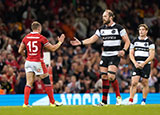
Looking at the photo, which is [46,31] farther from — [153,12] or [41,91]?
[153,12]

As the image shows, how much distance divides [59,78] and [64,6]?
5432 mm

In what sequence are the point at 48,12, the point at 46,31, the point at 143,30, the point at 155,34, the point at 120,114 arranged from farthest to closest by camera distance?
the point at 155,34 < the point at 48,12 < the point at 46,31 < the point at 143,30 < the point at 120,114

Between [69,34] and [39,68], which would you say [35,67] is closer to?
[39,68]

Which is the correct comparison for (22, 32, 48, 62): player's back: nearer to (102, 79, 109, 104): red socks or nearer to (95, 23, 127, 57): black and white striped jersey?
(95, 23, 127, 57): black and white striped jersey

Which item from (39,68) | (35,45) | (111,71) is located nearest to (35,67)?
(39,68)

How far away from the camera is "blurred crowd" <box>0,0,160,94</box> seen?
760 inches

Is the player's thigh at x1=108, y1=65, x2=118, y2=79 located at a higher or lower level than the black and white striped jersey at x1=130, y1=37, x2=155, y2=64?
lower

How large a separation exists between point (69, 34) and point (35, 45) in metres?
10.8

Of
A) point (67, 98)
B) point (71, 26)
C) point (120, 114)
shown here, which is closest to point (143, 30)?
point (120, 114)

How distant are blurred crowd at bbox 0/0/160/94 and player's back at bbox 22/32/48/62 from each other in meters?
5.37

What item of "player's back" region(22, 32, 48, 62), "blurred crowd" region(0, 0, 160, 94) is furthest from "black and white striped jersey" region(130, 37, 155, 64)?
"blurred crowd" region(0, 0, 160, 94)

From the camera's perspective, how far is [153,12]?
2708 cm

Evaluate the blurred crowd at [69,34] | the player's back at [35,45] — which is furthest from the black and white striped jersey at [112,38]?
the blurred crowd at [69,34]

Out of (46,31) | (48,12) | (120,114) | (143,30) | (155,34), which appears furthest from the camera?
(155,34)
